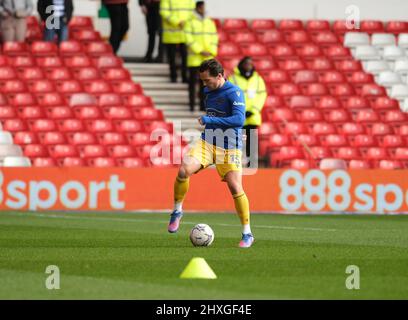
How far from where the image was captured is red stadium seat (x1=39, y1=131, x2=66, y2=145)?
23.2 meters

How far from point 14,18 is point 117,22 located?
7.20 ft

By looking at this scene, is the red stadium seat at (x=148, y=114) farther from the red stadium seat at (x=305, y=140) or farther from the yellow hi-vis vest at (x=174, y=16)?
the red stadium seat at (x=305, y=140)

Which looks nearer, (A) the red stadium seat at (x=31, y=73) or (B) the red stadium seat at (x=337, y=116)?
(A) the red stadium seat at (x=31, y=73)

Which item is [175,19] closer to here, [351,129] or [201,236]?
[351,129]

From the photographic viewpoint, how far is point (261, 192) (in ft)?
73.6

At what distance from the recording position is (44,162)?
22.6m

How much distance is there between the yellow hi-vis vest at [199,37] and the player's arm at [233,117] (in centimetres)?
1106

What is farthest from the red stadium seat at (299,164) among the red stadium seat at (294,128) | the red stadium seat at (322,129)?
the red stadium seat at (322,129)

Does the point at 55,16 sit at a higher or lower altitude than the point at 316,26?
lower

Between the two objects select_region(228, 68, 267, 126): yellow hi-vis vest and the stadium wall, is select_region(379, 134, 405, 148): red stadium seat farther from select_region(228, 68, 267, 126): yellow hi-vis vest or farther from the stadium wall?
select_region(228, 68, 267, 126): yellow hi-vis vest

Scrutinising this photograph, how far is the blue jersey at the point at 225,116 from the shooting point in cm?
1348

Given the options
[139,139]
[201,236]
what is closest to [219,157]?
[201,236]

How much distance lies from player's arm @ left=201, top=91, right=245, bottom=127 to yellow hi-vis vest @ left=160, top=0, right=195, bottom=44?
11.9m

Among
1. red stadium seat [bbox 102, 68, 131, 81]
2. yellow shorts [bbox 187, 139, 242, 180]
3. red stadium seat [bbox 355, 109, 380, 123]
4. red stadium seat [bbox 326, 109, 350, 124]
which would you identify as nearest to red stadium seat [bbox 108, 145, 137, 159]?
red stadium seat [bbox 102, 68, 131, 81]
